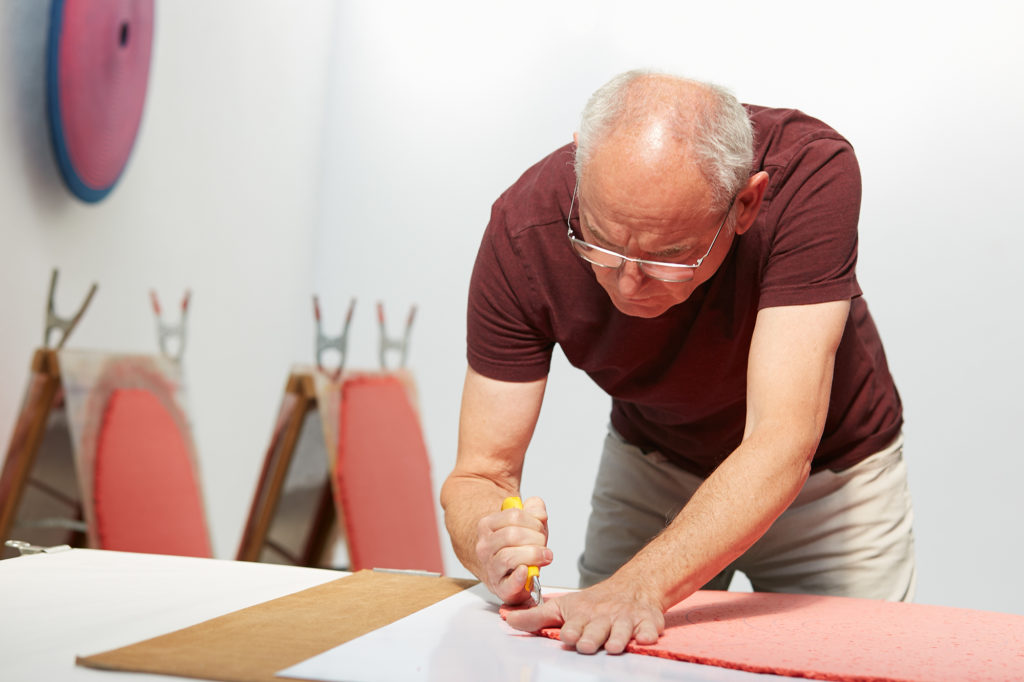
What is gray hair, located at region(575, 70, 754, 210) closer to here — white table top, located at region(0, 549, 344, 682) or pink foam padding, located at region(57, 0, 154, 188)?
white table top, located at region(0, 549, 344, 682)

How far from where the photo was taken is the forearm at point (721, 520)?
42.0 inches

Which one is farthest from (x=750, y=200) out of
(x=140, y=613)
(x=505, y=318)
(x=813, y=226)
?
(x=140, y=613)

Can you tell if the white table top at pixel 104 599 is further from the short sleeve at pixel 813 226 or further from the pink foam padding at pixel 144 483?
the short sleeve at pixel 813 226

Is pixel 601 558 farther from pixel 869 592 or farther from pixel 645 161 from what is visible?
pixel 645 161

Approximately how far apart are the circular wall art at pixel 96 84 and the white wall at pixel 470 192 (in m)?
0.13

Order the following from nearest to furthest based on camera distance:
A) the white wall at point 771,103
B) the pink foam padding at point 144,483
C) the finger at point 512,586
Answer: the finger at point 512,586 < the pink foam padding at point 144,483 < the white wall at point 771,103

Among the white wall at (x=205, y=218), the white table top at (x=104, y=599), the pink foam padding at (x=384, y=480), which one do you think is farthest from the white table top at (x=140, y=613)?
the pink foam padding at (x=384, y=480)

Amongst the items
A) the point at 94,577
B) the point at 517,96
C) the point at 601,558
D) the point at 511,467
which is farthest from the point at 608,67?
the point at 94,577

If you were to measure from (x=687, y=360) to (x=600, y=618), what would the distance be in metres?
0.52

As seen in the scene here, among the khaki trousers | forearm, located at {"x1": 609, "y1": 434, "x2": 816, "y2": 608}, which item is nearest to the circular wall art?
the khaki trousers

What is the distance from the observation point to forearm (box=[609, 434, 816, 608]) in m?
1.07

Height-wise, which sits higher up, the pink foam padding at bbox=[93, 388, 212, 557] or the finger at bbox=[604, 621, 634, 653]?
the finger at bbox=[604, 621, 634, 653]

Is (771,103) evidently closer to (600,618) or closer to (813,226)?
(813,226)

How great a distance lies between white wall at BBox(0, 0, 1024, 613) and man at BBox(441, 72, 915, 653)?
1321mm
